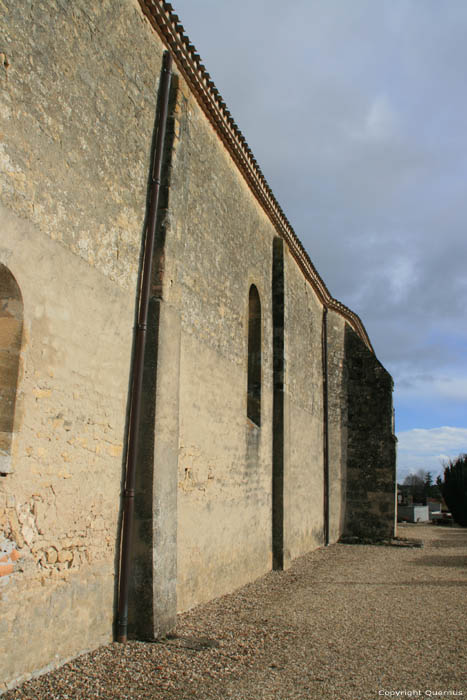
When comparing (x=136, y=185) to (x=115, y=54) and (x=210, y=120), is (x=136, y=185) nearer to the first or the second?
(x=115, y=54)

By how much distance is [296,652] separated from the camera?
5.41 metres

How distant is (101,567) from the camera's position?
524 cm

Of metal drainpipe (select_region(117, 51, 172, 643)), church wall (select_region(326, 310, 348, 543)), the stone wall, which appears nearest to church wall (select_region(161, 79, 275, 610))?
the stone wall

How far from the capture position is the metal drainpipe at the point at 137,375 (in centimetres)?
546

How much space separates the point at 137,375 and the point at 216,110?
14.4ft

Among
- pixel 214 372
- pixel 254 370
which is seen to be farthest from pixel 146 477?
pixel 254 370

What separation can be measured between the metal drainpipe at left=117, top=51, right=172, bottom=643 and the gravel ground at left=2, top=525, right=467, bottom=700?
0.49 m

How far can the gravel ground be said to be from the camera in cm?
435

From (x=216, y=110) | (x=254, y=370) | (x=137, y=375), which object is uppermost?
(x=216, y=110)

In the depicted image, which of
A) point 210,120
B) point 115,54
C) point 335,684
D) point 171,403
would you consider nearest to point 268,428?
point 171,403

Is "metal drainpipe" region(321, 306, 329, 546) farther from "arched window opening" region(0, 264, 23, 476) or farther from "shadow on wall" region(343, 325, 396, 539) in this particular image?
"arched window opening" region(0, 264, 23, 476)

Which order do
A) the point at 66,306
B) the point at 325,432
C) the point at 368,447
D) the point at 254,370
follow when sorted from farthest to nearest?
1. the point at 368,447
2. the point at 325,432
3. the point at 254,370
4. the point at 66,306

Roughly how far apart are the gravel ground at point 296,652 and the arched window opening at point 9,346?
1.95 meters

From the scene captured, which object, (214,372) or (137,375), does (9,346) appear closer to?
(137,375)
